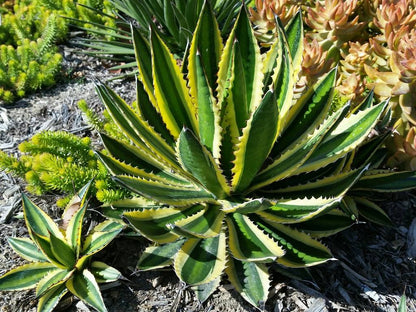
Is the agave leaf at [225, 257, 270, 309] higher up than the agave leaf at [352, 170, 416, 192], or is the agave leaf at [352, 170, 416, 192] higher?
the agave leaf at [352, 170, 416, 192]

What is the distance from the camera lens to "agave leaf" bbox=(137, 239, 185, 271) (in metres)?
1.85

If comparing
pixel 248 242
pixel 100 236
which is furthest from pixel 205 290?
pixel 100 236

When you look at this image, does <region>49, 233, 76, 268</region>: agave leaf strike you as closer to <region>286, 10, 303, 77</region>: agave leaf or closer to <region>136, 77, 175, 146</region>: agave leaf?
<region>136, 77, 175, 146</region>: agave leaf

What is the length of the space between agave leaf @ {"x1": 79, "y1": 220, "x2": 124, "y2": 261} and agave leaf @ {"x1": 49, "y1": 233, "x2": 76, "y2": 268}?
0.22ft

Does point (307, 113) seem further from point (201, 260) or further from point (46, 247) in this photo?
point (46, 247)

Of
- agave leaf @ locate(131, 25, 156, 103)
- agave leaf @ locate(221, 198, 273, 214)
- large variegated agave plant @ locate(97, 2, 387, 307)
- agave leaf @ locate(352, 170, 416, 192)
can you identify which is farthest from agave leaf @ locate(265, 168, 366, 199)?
agave leaf @ locate(131, 25, 156, 103)

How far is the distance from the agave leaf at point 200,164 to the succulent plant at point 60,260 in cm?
46

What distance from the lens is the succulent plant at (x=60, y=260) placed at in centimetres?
189

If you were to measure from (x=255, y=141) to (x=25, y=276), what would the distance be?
1195mm

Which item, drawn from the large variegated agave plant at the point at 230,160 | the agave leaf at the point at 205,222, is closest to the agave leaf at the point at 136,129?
the large variegated agave plant at the point at 230,160

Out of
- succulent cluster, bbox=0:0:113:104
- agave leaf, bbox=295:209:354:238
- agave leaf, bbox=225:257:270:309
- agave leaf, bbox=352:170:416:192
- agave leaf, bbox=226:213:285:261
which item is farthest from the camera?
succulent cluster, bbox=0:0:113:104

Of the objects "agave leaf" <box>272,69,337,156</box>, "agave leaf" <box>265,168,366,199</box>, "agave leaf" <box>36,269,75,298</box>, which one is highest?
"agave leaf" <box>272,69,337,156</box>

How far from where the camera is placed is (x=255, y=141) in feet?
5.26

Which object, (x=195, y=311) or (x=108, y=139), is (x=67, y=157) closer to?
(x=108, y=139)
